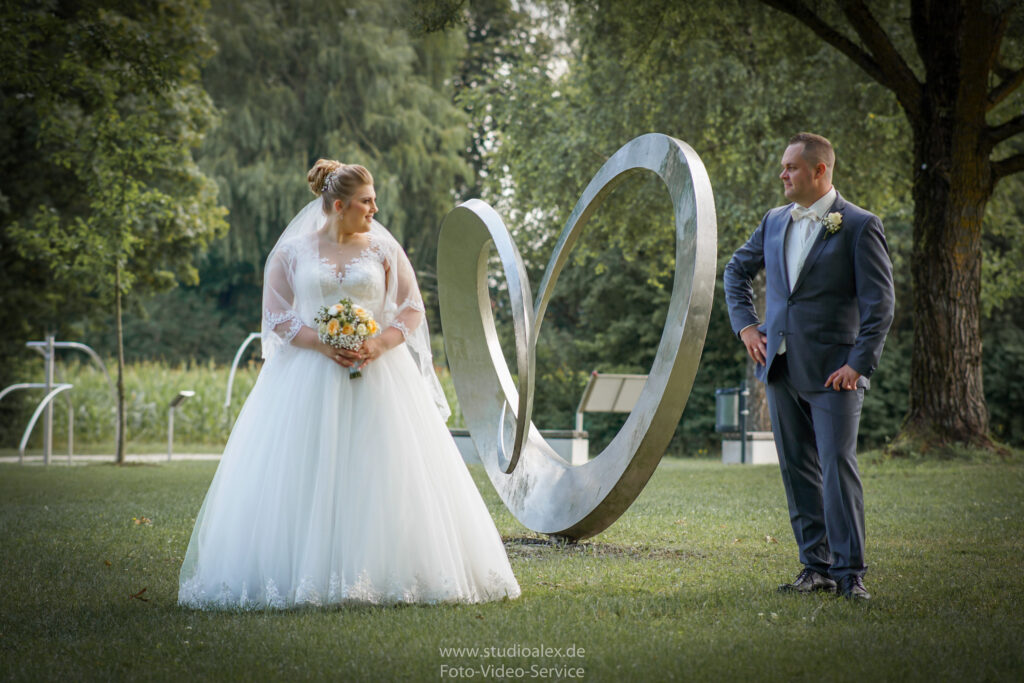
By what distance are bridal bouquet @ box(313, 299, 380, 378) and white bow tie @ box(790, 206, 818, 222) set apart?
2212mm

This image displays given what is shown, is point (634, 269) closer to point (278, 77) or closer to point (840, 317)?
point (278, 77)

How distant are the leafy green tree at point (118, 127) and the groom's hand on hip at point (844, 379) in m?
11.0

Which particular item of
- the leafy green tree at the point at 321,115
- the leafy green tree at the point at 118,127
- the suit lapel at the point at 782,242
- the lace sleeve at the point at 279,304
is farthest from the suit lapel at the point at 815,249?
the leafy green tree at the point at 321,115

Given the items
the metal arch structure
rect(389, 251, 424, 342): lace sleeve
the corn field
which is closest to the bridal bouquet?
rect(389, 251, 424, 342): lace sleeve

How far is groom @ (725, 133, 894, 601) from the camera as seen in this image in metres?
5.00

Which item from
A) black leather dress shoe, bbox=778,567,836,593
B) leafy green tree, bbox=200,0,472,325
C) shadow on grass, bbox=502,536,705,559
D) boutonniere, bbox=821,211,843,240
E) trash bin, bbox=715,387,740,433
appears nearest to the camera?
boutonniere, bbox=821,211,843,240

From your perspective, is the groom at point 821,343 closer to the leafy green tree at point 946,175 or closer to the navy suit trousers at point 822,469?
the navy suit trousers at point 822,469

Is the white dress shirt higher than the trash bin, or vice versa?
the white dress shirt

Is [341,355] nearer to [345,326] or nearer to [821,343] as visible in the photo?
[345,326]

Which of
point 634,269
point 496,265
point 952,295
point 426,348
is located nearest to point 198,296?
point 496,265

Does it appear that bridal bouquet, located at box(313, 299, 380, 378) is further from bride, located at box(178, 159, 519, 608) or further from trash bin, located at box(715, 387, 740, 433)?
trash bin, located at box(715, 387, 740, 433)

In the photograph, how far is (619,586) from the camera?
5.51 metres

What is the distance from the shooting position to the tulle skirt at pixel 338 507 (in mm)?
4957

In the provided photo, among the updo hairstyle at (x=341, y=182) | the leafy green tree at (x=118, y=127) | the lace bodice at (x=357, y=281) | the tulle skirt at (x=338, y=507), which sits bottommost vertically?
the tulle skirt at (x=338, y=507)
